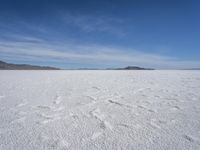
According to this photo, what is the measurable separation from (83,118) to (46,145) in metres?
0.81

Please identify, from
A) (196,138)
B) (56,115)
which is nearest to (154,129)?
(196,138)

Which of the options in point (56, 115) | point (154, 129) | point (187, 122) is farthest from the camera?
point (56, 115)

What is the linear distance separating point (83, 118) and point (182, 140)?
55.2 inches

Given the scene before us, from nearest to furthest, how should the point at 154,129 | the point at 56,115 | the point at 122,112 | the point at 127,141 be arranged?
the point at 127,141, the point at 154,129, the point at 56,115, the point at 122,112

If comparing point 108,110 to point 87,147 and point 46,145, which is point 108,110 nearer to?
point 87,147

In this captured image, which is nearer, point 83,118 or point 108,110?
point 83,118

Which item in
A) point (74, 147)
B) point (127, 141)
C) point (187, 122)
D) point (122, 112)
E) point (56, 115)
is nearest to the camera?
point (74, 147)

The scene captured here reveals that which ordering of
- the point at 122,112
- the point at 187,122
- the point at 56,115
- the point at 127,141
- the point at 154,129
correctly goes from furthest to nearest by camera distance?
the point at 122,112
the point at 56,115
the point at 187,122
the point at 154,129
the point at 127,141

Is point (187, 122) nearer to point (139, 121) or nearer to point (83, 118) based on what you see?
point (139, 121)

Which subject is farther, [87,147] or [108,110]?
[108,110]

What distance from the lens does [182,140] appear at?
66.0 inches

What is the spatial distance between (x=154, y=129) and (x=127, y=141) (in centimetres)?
51

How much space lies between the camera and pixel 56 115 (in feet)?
7.97

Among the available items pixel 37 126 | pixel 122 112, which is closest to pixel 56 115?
pixel 37 126
